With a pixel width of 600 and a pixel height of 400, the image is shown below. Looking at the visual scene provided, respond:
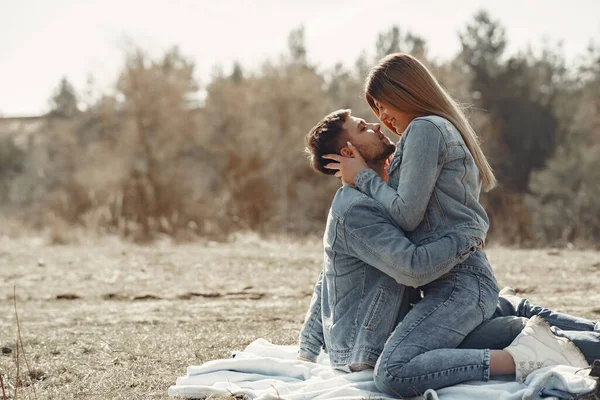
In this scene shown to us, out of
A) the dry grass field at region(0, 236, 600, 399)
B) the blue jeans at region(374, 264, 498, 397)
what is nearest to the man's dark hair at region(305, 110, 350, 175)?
the blue jeans at region(374, 264, 498, 397)

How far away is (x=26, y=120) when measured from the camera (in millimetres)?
41719

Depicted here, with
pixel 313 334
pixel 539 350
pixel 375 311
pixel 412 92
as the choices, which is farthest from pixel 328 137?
pixel 539 350

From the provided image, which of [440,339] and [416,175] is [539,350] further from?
[416,175]

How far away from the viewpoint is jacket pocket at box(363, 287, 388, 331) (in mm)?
3385

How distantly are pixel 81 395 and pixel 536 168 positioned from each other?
83.5 feet

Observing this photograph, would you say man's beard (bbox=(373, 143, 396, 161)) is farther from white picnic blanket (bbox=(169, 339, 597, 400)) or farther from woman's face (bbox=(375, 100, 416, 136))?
white picnic blanket (bbox=(169, 339, 597, 400))

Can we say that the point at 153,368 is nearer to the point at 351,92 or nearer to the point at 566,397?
the point at 566,397

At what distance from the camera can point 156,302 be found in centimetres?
729

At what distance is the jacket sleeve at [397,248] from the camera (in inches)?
126

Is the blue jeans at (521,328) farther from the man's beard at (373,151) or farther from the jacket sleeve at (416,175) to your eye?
the man's beard at (373,151)

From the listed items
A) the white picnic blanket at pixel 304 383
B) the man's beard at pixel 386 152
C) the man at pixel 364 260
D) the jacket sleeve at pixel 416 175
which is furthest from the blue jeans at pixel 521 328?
the man's beard at pixel 386 152

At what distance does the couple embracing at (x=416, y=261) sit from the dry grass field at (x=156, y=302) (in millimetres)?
1118

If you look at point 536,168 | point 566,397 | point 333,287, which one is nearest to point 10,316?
point 333,287

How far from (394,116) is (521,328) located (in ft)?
3.94
